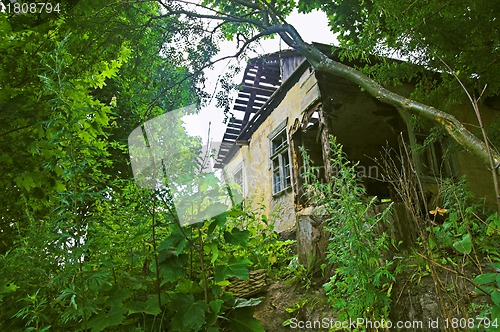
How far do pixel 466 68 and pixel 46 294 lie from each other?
558 centimetres

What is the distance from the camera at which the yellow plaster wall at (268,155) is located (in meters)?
7.57

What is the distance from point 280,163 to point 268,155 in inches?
30.3

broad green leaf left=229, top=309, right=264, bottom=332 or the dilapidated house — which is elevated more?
the dilapidated house

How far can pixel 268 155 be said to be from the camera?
9328 mm

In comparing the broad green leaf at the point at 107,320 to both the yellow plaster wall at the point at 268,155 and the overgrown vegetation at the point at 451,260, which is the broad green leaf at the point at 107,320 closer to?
the overgrown vegetation at the point at 451,260

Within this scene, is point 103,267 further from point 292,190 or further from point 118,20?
point 292,190

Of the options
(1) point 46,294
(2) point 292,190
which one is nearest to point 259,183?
(2) point 292,190

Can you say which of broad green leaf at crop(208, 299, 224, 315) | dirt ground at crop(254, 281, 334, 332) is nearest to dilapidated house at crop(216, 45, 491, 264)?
dirt ground at crop(254, 281, 334, 332)

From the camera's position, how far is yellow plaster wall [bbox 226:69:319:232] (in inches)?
298

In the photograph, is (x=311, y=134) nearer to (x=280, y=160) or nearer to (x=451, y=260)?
(x=280, y=160)

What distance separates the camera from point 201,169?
2.39 m

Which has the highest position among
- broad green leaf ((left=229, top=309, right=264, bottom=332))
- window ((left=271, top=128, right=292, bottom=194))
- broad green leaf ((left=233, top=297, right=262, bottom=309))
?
window ((left=271, top=128, right=292, bottom=194))

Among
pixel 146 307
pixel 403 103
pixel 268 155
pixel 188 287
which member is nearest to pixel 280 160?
pixel 268 155

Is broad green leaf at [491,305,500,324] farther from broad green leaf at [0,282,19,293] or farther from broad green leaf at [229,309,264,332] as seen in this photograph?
broad green leaf at [0,282,19,293]
